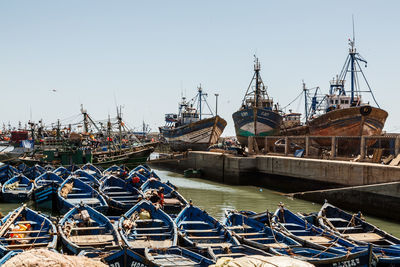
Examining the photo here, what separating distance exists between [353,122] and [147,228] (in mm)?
21696

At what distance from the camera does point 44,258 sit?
5520mm

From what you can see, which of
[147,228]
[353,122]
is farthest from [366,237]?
[353,122]

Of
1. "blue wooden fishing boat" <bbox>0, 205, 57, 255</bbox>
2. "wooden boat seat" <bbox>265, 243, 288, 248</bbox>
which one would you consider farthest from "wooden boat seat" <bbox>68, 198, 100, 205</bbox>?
"wooden boat seat" <bbox>265, 243, 288, 248</bbox>

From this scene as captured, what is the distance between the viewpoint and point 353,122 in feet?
96.4

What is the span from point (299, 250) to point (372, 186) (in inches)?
390

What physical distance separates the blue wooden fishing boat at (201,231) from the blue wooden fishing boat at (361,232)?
3568 mm

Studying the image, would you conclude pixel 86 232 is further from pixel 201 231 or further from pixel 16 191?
pixel 16 191

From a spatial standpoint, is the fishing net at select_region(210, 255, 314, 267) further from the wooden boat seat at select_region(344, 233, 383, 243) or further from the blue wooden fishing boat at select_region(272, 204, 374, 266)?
the wooden boat seat at select_region(344, 233, 383, 243)

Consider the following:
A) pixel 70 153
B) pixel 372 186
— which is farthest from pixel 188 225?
pixel 70 153

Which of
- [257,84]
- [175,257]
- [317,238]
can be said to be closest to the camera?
[175,257]

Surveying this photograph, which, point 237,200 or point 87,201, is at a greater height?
point 87,201

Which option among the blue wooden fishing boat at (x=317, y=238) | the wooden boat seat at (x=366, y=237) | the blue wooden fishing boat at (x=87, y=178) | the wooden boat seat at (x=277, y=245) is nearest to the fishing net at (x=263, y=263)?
the blue wooden fishing boat at (x=317, y=238)

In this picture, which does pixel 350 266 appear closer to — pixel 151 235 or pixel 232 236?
pixel 232 236

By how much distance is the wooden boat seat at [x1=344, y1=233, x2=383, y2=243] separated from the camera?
40.1ft
